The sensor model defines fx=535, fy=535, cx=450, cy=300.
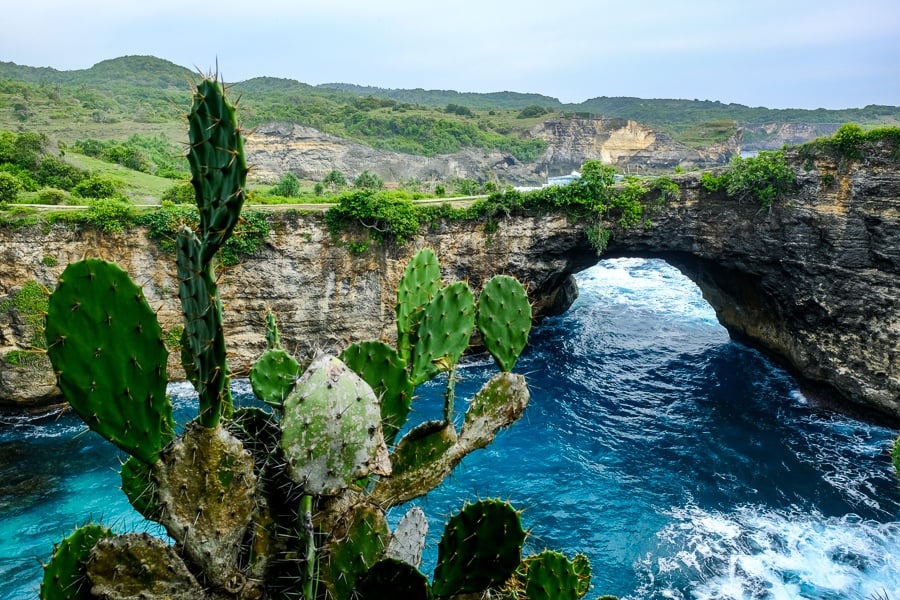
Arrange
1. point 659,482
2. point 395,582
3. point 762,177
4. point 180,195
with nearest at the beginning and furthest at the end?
point 395,582 < point 659,482 < point 762,177 < point 180,195

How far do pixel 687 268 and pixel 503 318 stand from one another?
63.7 feet

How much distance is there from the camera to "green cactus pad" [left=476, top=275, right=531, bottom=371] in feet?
18.9

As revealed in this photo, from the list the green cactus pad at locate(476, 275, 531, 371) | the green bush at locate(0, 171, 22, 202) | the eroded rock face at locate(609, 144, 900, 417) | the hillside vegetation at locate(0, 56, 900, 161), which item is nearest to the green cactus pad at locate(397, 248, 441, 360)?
the green cactus pad at locate(476, 275, 531, 371)

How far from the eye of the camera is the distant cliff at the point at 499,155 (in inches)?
2109

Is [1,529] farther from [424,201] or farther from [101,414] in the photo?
[424,201]

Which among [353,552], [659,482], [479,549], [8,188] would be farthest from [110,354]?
[8,188]

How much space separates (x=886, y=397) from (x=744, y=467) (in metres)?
5.00

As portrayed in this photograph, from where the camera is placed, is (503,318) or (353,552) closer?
(353,552)

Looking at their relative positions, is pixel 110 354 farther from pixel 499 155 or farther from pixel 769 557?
pixel 499 155

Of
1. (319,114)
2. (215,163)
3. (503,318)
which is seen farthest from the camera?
(319,114)

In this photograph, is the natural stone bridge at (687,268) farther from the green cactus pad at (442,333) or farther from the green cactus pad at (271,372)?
the green cactus pad at (442,333)

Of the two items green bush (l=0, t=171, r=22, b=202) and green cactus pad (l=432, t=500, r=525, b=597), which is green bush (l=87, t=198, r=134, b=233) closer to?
green bush (l=0, t=171, r=22, b=202)

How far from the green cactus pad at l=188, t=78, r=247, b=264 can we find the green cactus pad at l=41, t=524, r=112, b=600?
1.95 metres

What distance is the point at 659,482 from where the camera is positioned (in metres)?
13.8
